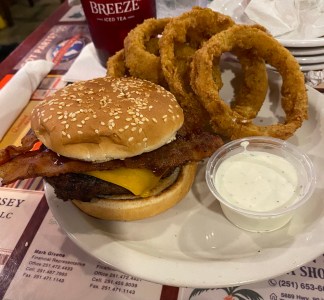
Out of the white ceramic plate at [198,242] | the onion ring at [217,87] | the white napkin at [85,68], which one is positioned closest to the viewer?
the white ceramic plate at [198,242]

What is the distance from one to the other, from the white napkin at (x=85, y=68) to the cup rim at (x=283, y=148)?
1.11m

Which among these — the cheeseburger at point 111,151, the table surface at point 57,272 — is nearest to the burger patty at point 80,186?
the cheeseburger at point 111,151

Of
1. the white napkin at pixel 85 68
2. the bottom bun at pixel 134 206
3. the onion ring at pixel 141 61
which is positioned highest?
the onion ring at pixel 141 61

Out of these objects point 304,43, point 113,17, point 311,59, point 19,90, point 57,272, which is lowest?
point 57,272

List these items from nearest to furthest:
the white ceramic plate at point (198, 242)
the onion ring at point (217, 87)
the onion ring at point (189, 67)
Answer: the white ceramic plate at point (198, 242)
the onion ring at point (217, 87)
the onion ring at point (189, 67)

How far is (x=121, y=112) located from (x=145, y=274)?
562mm

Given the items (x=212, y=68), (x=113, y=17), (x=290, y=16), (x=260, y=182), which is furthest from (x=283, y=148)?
(x=113, y=17)

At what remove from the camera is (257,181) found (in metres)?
1.35

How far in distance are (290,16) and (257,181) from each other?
1.22 metres

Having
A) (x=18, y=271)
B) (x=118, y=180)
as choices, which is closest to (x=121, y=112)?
(x=118, y=180)

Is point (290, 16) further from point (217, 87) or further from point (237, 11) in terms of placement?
point (217, 87)

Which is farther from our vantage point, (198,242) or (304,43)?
(304,43)

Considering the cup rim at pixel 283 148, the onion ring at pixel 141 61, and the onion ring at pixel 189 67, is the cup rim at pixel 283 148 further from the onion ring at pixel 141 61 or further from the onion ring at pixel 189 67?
the onion ring at pixel 141 61

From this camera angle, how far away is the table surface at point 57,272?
4.02 feet
